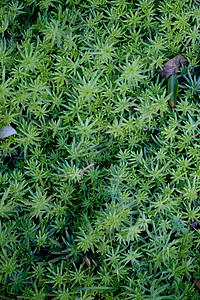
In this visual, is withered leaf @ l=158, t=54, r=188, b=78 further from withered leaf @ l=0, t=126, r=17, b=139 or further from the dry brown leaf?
the dry brown leaf

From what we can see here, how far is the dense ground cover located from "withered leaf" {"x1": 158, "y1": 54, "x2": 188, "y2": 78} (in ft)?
0.17

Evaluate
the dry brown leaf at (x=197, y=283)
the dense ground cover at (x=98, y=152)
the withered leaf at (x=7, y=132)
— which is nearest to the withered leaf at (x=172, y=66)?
the dense ground cover at (x=98, y=152)

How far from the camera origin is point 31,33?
273 centimetres

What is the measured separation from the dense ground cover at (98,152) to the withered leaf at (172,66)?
0.05 meters

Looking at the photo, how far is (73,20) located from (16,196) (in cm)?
168

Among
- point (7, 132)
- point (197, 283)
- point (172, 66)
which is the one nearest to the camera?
point (197, 283)

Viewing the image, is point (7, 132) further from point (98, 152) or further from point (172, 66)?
point (172, 66)

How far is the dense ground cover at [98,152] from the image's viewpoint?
2391 mm

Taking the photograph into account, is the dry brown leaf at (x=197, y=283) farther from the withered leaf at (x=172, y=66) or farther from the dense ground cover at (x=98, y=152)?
the withered leaf at (x=172, y=66)

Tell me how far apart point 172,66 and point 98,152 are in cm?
110

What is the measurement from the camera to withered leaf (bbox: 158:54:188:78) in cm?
280

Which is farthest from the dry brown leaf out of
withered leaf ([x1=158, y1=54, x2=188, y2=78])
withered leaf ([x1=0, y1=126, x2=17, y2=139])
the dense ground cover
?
withered leaf ([x1=0, y1=126, x2=17, y2=139])

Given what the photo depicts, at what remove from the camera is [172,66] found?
2.81 metres

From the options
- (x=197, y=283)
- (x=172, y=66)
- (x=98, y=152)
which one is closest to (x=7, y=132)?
(x=98, y=152)
